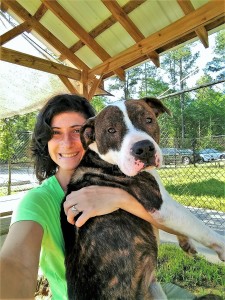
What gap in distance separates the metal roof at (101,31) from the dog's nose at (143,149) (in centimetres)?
257

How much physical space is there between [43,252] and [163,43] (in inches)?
133

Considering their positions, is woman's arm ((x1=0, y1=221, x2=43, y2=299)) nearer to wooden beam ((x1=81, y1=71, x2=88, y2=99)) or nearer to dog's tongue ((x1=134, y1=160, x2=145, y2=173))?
dog's tongue ((x1=134, y1=160, x2=145, y2=173))

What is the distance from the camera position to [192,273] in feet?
10.2

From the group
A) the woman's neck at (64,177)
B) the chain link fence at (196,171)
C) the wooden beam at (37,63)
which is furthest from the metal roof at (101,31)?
the woman's neck at (64,177)

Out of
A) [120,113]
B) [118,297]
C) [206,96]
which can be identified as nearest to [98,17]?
[120,113]

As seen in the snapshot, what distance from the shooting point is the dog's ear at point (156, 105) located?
6.53 feet

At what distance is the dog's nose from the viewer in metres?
1.55

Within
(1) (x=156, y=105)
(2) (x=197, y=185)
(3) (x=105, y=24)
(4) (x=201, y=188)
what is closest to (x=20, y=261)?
(1) (x=156, y=105)

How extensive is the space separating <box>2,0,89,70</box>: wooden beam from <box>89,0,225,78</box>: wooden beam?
485 mm

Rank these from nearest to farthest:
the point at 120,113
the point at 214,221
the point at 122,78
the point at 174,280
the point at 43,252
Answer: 1. the point at 43,252
2. the point at 120,113
3. the point at 174,280
4. the point at 214,221
5. the point at 122,78

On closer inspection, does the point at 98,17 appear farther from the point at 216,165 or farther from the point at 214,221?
the point at 216,165

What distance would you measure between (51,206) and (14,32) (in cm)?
364

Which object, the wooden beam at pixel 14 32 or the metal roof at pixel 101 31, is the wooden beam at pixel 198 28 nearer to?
the metal roof at pixel 101 31

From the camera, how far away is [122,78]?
509 centimetres
